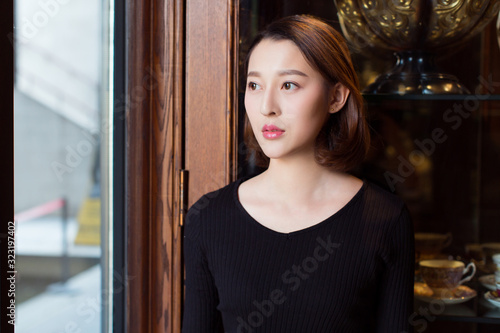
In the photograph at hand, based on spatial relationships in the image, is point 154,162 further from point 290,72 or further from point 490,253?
point 490,253

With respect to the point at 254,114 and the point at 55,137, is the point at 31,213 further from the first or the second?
the point at 254,114

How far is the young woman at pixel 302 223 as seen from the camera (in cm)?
84

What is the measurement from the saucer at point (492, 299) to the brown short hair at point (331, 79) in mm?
421

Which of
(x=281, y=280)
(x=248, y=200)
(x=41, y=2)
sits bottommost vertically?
(x=281, y=280)

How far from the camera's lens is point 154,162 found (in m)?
0.95

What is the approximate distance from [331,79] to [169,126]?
31 centimetres

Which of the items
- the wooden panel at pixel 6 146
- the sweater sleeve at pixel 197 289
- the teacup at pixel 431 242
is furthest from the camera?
the teacup at pixel 431 242

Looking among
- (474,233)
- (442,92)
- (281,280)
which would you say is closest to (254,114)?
(281,280)

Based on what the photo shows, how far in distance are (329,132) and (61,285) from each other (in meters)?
1.99

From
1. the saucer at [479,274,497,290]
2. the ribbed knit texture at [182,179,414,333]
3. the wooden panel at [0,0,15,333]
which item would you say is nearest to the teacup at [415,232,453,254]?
the saucer at [479,274,497,290]

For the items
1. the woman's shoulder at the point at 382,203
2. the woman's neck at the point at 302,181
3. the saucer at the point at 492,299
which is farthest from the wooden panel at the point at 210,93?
the saucer at the point at 492,299

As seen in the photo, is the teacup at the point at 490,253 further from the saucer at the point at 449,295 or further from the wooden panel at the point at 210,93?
the wooden panel at the point at 210,93

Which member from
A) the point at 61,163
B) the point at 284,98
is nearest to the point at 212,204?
the point at 284,98

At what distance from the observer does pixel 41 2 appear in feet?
3.24
